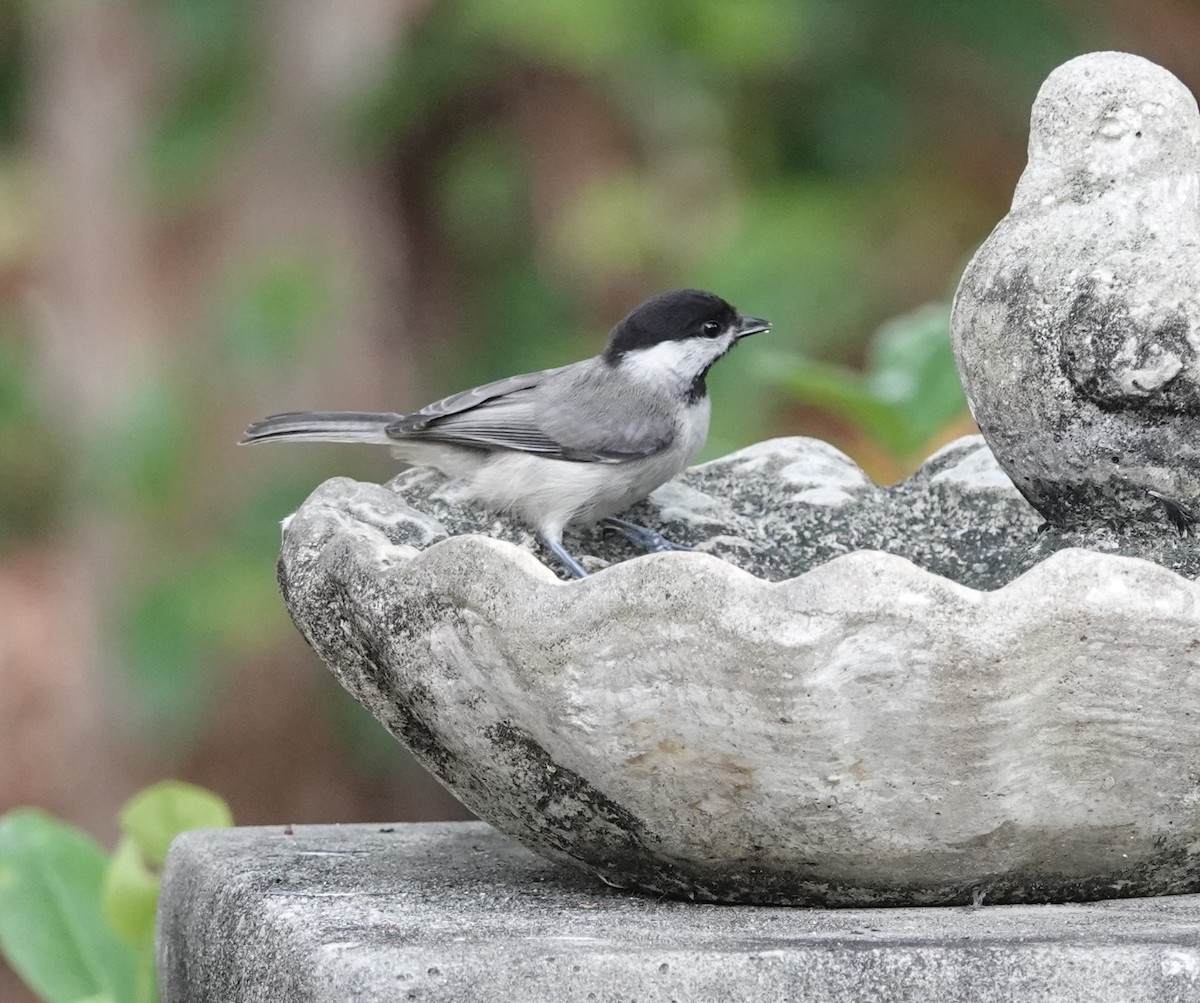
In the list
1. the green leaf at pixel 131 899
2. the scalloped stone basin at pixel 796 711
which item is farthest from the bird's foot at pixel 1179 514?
the green leaf at pixel 131 899

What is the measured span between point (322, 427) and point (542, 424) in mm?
410

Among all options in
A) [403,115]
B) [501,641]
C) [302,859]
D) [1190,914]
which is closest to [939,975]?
[1190,914]

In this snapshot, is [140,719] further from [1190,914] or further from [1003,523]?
[1190,914]

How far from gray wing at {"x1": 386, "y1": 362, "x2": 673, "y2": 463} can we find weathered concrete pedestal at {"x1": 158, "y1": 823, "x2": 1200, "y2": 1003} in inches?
35.1

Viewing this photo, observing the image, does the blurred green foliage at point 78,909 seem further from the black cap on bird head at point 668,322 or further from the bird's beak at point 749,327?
the bird's beak at point 749,327

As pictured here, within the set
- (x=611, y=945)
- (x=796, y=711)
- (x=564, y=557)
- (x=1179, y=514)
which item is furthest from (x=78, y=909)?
(x=1179, y=514)

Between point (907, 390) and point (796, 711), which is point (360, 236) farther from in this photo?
point (796, 711)

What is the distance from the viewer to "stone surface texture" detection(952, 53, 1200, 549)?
1751 mm

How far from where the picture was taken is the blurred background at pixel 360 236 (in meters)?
5.09

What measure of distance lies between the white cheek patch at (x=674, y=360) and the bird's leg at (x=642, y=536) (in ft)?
1.24

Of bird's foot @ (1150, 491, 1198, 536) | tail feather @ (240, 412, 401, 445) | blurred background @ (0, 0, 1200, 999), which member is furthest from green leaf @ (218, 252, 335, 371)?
bird's foot @ (1150, 491, 1198, 536)

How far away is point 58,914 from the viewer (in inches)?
83.9

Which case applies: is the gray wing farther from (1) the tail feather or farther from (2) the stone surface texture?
(2) the stone surface texture

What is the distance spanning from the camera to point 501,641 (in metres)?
1.52
